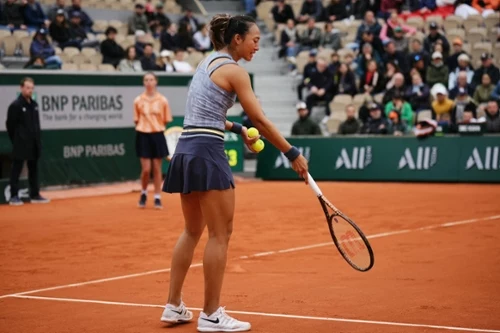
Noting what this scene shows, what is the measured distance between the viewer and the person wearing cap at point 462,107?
20672 mm

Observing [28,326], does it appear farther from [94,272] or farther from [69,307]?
[94,272]

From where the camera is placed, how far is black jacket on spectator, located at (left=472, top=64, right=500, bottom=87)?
22.3 meters

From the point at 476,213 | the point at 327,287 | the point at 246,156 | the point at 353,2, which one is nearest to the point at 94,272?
the point at 327,287

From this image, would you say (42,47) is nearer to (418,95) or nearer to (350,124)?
(350,124)

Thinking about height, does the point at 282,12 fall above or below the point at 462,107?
above

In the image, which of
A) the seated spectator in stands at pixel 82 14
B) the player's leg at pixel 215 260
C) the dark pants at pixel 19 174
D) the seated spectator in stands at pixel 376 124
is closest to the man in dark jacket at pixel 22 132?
the dark pants at pixel 19 174

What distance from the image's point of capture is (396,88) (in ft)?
74.1

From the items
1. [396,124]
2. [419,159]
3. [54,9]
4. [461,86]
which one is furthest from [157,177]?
[54,9]

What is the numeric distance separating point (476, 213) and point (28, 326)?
28.7 feet

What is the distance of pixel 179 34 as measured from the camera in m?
25.7

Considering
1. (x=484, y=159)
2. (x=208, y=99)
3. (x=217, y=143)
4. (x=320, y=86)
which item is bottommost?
(x=484, y=159)

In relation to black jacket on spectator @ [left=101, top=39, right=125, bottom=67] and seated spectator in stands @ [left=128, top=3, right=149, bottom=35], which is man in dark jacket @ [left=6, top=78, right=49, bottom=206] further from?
seated spectator in stands @ [left=128, top=3, right=149, bottom=35]

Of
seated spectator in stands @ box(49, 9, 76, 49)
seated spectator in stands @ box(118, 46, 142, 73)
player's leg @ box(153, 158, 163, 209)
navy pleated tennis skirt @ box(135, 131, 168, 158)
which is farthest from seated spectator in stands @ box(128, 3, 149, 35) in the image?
player's leg @ box(153, 158, 163, 209)

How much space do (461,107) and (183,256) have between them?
49.7 feet
